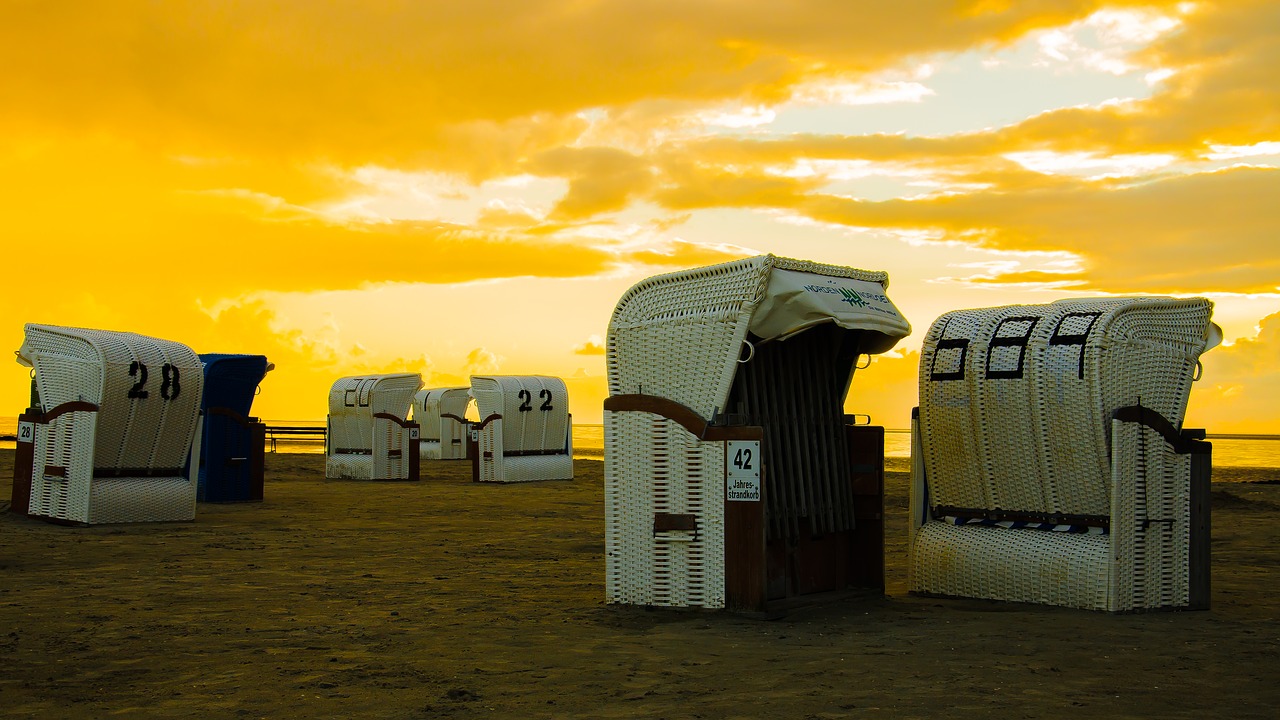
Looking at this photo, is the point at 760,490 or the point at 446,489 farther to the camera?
the point at 446,489

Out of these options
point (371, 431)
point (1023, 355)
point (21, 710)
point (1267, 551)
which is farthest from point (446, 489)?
point (21, 710)

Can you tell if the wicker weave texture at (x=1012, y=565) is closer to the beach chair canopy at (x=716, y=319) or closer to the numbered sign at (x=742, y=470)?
the beach chair canopy at (x=716, y=319)

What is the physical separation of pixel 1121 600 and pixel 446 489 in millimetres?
16852

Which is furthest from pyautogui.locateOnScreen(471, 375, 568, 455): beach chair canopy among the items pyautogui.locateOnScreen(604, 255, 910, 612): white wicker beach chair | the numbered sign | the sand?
the numbered sign

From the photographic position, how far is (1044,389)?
27.3ft

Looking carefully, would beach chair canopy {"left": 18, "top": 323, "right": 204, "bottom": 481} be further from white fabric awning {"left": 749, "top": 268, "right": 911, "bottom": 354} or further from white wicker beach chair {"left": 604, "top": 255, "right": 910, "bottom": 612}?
white fabric awning {"left": 749, "top": 268, "right": 911, "bottom": 354}

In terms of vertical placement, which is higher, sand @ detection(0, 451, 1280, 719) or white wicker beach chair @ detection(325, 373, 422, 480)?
white wicker beach chair @ detection(325, 373, 422, 480)

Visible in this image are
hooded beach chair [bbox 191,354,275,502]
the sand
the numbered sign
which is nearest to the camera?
the sand

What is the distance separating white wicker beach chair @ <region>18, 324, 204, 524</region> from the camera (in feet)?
45.9

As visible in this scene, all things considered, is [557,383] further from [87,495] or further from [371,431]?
[87,495]

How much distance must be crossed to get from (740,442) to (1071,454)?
2461 mm

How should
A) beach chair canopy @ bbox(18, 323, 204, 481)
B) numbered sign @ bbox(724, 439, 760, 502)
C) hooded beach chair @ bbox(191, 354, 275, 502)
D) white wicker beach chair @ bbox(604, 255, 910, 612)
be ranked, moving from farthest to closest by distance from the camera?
hooded beach chair @ bbox(191, 354, 275, 502)
beach chair canopy @ bbox(18, 323, 204, 481)
white wicker beach chair @ bbox(604, 255, 910, 612)
numbered sign @ bbox(724, 439, 760, 502)

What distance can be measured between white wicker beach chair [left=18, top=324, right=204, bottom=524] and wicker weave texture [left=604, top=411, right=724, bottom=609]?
323 inches

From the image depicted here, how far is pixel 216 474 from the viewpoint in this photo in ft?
61.8
